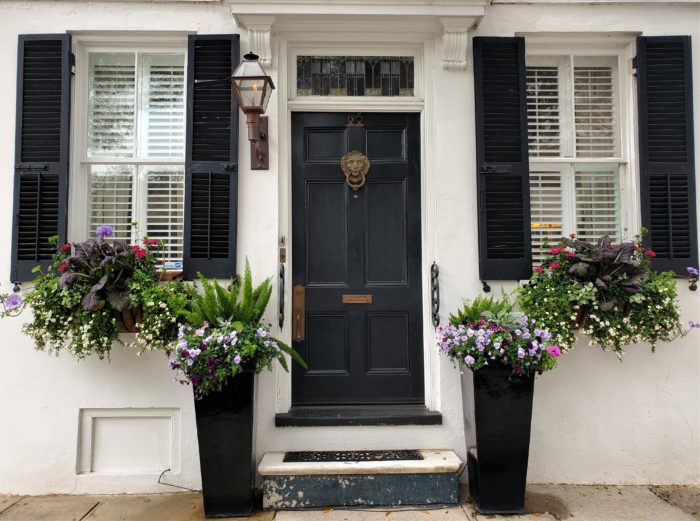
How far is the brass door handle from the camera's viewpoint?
12.3ft

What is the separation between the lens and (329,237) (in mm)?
3809

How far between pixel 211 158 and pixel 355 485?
8.03 feet

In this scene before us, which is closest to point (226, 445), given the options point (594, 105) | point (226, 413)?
point (226, 413)

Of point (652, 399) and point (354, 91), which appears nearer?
point (652, 399)

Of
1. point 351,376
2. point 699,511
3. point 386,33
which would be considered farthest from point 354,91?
point 699,511

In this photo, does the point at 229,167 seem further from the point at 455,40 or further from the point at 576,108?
the point at 576,108

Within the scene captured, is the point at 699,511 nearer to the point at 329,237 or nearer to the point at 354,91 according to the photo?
the point at 329,237

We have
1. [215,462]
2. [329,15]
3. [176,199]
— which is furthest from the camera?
[176,199]

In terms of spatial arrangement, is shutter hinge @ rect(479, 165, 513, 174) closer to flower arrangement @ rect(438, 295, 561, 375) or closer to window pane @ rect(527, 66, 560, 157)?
window pane @ rect(527, 66, 560, 157)

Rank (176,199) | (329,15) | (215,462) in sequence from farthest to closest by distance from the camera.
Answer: (176,199)
(329,15)
(215,462)

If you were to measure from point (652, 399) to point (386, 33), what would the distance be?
333 centimetres

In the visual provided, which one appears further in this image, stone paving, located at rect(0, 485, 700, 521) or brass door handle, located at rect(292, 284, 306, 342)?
brass door handle, located at rect(292, 284, 306, 342)

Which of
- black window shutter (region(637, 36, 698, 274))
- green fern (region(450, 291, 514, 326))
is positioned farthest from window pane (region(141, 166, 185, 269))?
black window shutter (region(637, 36, 698, 274))

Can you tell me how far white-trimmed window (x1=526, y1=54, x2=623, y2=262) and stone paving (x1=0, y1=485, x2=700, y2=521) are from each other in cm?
168
